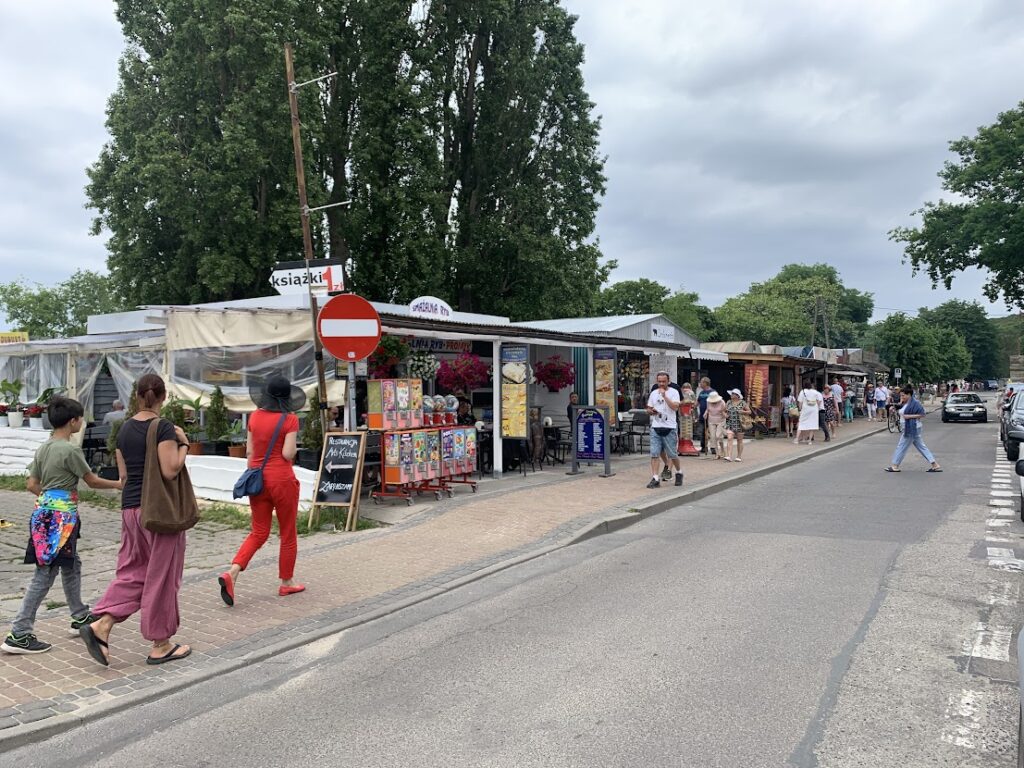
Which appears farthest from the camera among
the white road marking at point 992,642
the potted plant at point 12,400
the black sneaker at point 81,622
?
the potted plant at point 12,400

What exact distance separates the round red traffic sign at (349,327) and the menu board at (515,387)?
4439 millimetres

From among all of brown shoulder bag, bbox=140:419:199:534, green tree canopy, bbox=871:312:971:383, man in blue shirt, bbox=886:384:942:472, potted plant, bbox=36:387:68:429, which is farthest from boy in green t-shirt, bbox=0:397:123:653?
green tree canopy, bbox=871:312:971:383

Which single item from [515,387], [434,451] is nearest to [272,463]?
[434,451]

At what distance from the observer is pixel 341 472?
365 inches

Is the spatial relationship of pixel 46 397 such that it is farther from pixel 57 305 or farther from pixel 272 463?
pixel 57 305

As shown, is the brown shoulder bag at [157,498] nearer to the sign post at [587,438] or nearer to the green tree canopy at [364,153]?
the sign post at [587,438]

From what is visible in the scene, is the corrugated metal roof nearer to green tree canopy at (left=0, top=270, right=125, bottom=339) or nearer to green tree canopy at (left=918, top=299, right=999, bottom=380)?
green tree canopy at (left=0, top=270, right=125, bottom=339)

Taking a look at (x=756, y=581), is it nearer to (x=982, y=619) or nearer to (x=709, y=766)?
(x=982, y=619)

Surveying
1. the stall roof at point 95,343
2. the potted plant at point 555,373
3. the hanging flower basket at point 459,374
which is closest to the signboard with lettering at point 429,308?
the potted plant at point 555,373

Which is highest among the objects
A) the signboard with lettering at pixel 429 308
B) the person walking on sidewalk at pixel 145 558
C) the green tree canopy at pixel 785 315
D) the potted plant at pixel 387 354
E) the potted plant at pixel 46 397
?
the green tree canopy at pixel 785 315

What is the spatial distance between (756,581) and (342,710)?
3.99 metres

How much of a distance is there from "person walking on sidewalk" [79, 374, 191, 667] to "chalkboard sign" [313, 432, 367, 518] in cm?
427

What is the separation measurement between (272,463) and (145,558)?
139cm

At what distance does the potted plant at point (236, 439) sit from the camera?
37.4 ft
